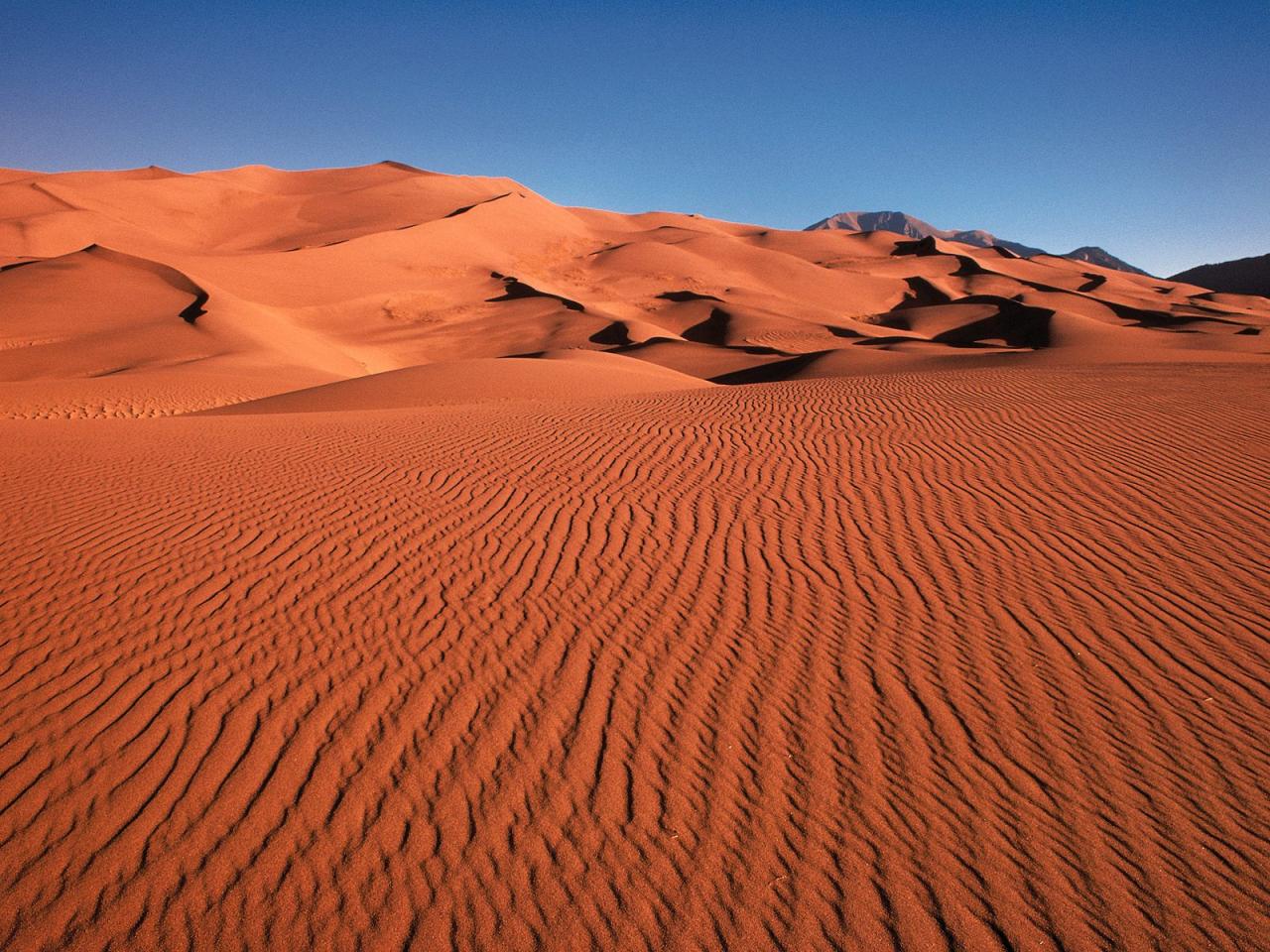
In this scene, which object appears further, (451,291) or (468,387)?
(451,291)

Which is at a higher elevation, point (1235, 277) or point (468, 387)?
point (1235, 277)

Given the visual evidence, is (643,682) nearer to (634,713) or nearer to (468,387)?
(634,713)

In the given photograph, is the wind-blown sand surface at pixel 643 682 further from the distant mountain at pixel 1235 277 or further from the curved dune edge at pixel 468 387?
the distant mountain at pixel 1235 277

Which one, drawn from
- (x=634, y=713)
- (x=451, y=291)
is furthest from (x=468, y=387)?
(x=451, y=291)

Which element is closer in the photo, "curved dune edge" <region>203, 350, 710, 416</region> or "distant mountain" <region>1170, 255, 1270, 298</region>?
"curved dune edge" <region>203, 350, 710, 416</region>

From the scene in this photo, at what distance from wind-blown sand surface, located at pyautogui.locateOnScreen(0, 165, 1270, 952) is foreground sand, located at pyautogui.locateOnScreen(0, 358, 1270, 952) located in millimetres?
22

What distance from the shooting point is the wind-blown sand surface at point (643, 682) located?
307 centimetres

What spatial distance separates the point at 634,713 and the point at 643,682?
31cm

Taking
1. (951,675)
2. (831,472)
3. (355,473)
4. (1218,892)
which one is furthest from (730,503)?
(1218,892)

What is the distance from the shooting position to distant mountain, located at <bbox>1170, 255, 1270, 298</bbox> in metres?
95.3

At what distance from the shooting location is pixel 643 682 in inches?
178

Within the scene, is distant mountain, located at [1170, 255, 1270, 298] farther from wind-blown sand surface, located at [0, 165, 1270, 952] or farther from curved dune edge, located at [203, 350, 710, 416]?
wind-blown sand surface, located at [0, 165, 1270, 952]

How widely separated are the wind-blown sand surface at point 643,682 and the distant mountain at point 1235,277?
111731 millimetres

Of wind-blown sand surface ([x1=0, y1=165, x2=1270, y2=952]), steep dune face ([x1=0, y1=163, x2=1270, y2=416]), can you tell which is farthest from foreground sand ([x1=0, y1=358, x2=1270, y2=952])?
steep dune face ([x1=0, y1=163, x2=1270, y2=416])
